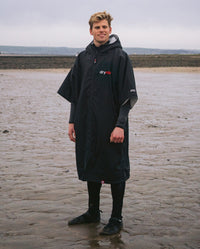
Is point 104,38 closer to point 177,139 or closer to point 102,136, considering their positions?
point 102,136

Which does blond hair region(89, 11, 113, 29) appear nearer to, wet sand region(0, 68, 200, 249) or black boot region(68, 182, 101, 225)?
black boot region(68, 182, 101, 225)

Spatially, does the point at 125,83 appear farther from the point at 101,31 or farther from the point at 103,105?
the point at 101,31

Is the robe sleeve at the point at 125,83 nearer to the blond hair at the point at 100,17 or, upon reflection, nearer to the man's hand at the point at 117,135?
the man's hand at the point at 117,135

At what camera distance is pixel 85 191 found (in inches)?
197

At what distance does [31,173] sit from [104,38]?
2687mm

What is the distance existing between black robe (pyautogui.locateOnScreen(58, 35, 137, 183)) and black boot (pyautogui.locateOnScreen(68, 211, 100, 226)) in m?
0.50

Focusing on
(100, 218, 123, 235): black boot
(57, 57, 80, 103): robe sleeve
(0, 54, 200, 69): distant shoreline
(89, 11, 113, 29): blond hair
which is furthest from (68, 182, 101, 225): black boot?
(0, 54, 200, 69): distant shoreline

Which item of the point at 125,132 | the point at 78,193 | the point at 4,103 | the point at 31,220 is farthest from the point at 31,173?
the point at 4,103

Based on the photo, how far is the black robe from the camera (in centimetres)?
367

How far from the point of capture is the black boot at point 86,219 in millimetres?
4047

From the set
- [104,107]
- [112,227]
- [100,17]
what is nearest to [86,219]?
[112,227]

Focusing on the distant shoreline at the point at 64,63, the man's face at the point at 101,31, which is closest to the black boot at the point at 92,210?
the man's face at the point at 101,31

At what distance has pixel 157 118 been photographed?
1066cm

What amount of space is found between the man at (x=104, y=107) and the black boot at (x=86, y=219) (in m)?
0.28
